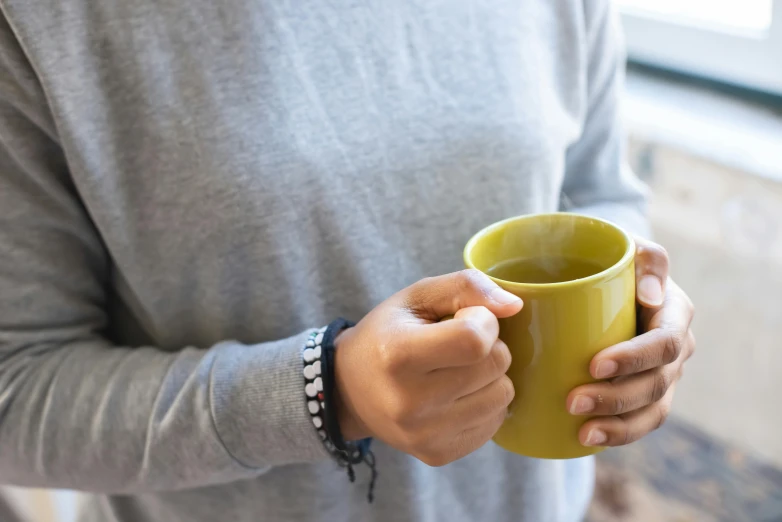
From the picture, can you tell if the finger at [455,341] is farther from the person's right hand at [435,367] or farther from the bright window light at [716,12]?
the bright window light at [716,12]

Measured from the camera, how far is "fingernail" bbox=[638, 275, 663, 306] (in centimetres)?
49

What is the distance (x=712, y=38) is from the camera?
1.14 metres

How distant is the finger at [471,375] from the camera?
17.0 inches

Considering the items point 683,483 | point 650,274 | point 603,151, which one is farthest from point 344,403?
point 683,483

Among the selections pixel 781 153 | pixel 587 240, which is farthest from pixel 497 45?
pixel 781 153

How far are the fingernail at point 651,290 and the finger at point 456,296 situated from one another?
5.0 inches

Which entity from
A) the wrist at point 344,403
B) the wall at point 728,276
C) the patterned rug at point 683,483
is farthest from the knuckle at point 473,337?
the patterned rug at point 683,483

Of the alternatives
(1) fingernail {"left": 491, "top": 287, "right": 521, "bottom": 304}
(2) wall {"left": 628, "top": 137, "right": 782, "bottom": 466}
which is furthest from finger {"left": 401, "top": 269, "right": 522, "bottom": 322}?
(2) wall {"left": 628, "top": 137, "right": 782, "bottom": 466}

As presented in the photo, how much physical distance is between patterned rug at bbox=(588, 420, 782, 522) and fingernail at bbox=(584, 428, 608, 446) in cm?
76

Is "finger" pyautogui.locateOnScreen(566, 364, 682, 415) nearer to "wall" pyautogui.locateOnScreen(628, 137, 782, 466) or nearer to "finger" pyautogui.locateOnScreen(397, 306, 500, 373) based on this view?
"finger" pyautogui.locateOnScreen(397, 306, 500, 373)

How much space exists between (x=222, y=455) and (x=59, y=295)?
6.9 inches

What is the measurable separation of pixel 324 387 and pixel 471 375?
0.12m

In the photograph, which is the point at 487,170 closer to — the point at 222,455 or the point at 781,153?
the point at 222,455

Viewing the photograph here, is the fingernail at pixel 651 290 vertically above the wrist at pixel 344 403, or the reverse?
the fingernail at pixel 651 290
